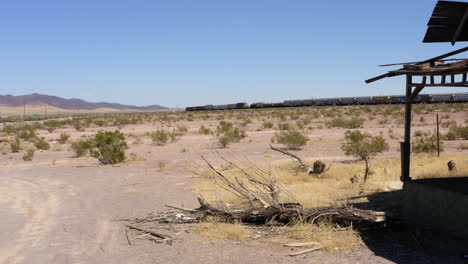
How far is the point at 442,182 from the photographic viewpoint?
8898 mm

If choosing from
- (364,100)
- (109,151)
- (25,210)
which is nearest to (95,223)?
(25,210)

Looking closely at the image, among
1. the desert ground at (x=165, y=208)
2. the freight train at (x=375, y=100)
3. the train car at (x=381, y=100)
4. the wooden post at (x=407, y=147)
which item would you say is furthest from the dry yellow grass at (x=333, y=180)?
the train car at (x=381, y=100)

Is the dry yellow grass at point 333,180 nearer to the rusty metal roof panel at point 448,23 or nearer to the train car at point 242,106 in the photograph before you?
the rusty metal roof panel at point 448,23

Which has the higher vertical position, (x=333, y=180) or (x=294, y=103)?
(x=294, y=103)

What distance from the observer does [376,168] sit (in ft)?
49.4

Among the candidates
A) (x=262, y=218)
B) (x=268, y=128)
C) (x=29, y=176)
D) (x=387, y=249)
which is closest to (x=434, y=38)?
(x=387, y=249)

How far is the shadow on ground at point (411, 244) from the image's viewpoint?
6652 millimetres

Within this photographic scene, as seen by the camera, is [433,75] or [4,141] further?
[4,141]

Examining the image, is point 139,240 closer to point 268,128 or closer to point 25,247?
point 25,247

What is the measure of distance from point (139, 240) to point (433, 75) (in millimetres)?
6544

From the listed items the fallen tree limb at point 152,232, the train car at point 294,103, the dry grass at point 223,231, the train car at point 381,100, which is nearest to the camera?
the dry grass at point 223,231

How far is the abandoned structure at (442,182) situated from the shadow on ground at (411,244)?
0.91 feet

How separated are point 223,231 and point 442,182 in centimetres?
463

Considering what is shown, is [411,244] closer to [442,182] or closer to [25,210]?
[442,182]
